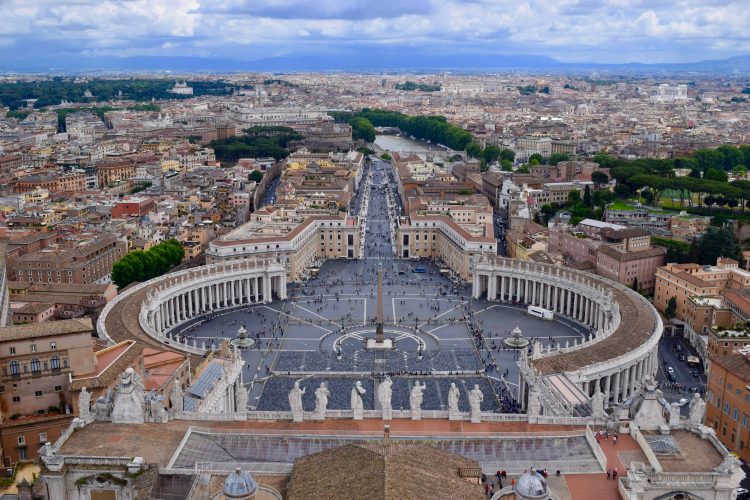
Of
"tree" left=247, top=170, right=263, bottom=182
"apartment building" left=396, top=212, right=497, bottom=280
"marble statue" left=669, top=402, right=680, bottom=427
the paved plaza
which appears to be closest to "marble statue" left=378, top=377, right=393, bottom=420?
"marble statue" left=669, top=402, right=680, bottom=427

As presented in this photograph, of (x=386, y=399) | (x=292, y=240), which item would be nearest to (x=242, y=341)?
(x=292, y=240)

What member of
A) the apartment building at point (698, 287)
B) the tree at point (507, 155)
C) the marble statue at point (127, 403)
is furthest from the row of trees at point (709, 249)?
the tree at point (507, 155)

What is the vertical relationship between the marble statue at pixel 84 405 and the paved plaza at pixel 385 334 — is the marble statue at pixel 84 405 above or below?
above

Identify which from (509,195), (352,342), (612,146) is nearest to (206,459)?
(352,342)

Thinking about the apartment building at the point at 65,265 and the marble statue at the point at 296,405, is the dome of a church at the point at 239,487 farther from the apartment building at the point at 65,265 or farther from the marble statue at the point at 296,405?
the apartment building at the point at 65,265

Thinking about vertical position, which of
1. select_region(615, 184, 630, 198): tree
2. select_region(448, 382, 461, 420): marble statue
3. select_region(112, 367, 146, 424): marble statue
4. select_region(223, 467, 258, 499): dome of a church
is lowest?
select_region(615, 184, 630, 198): tree

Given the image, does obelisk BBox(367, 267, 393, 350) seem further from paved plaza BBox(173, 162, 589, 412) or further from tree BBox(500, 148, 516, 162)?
tree BBox(500, 148, 516, 162)

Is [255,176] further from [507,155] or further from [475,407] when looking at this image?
[475,407]

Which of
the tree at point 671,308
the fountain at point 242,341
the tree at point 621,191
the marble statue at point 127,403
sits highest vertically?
the marble statue at point 127,403
